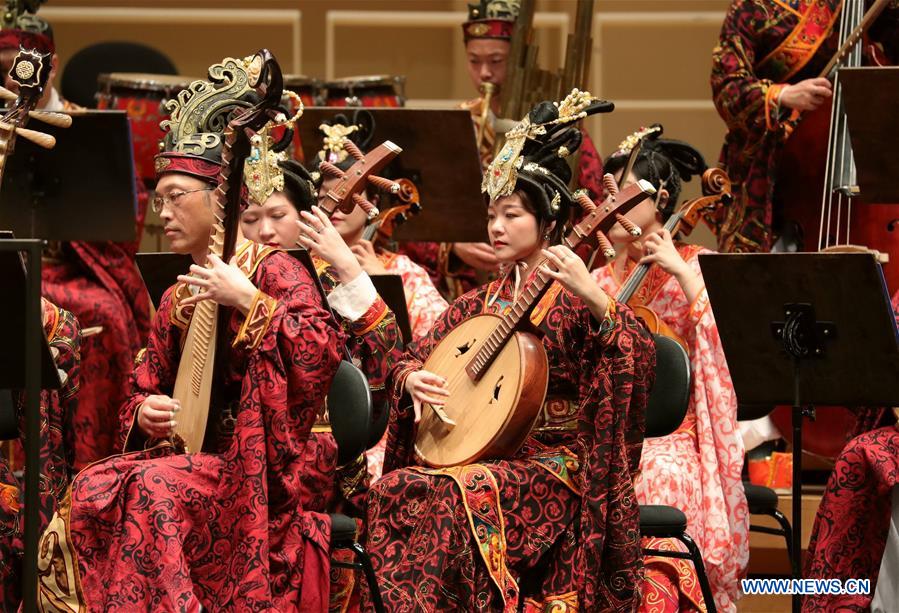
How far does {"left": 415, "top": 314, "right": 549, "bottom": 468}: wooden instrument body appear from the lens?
3648 millimetres

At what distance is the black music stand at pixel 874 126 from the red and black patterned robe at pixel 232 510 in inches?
58.2

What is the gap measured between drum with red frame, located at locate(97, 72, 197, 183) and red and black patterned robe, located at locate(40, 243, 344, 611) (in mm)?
2737

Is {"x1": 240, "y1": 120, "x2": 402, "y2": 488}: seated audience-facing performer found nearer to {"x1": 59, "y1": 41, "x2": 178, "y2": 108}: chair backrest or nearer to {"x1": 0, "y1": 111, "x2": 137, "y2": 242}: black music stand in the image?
{"x1": 0, "y1": 111, "x2": 137, "y2": 242}: black music stand

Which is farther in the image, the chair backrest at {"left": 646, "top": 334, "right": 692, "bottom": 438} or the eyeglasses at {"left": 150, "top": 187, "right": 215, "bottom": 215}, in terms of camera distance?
the chair backrest at {"left": 646, "top": 334, "right": 692, "bottom": 438}

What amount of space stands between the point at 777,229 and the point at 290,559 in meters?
2.49

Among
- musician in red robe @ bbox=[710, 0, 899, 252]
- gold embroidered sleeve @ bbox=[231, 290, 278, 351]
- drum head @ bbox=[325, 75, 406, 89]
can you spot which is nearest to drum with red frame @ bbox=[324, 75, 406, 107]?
drum head @ bbox=[325, 75, 406, 89]

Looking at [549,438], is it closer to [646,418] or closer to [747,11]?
[646,418]

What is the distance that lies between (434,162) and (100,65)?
2.60m

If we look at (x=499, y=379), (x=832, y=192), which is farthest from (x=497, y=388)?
(x=832, y=192)

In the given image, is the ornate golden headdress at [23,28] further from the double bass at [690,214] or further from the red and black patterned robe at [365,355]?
the double bass at [690,214]

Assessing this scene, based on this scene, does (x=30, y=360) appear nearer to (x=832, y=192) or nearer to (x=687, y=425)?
(x=687, y=425)

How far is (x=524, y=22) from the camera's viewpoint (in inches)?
227

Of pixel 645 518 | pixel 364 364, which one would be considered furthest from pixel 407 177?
pixel 645 518

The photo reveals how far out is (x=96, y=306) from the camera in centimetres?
539
